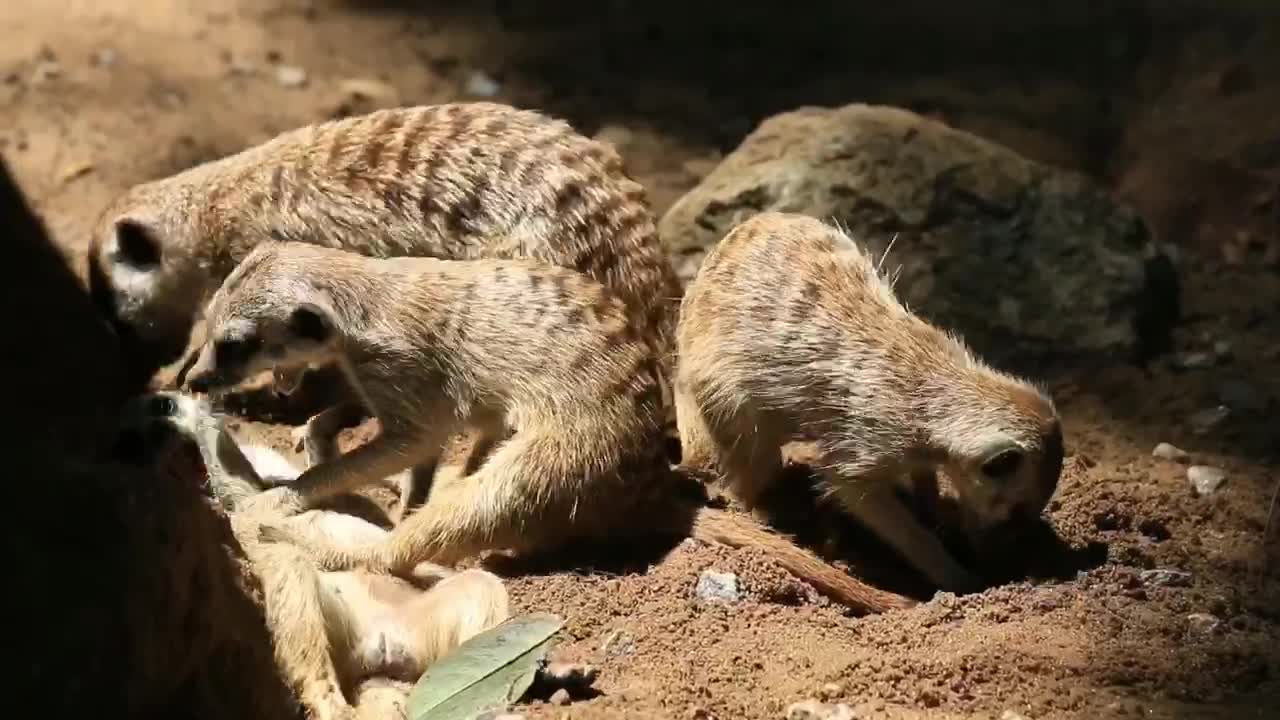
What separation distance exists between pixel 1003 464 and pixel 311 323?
1269 mm

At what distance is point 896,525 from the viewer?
105 inches

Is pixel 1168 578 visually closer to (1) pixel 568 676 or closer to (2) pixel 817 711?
(2) pixel 817 711

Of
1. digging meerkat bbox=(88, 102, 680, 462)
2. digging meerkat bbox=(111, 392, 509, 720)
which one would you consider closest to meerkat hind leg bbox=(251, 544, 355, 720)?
digging meerkat bbox=(111, 392, 509, 720)

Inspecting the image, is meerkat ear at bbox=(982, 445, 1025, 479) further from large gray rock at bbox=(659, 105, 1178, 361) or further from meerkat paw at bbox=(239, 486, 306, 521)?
meerkat paw at bbox=(239, 486, 306, 521)

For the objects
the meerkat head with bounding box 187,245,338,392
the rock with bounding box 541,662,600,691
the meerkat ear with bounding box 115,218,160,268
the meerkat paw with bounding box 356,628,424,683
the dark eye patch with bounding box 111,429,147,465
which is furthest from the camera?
the meerkat ear with bounding box 115,218,160,268

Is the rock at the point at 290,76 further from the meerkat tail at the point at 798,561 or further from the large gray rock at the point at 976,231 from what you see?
the meerkat tail at the point at 798,561

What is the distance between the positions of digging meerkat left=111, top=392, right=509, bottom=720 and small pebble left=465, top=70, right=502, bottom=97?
1992mm

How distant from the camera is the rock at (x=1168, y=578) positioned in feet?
8.01

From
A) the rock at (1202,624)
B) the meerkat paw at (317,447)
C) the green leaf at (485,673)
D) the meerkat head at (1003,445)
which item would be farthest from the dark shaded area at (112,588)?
the rock at (1202,624)

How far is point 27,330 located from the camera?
6.84 ft

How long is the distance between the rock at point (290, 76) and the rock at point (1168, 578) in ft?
9.52

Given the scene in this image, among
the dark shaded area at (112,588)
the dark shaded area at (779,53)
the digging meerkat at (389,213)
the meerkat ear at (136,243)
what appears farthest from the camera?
the dark shaded area at (779,53)

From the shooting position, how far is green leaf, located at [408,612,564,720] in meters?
1.99

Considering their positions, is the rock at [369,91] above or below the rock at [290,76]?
above
